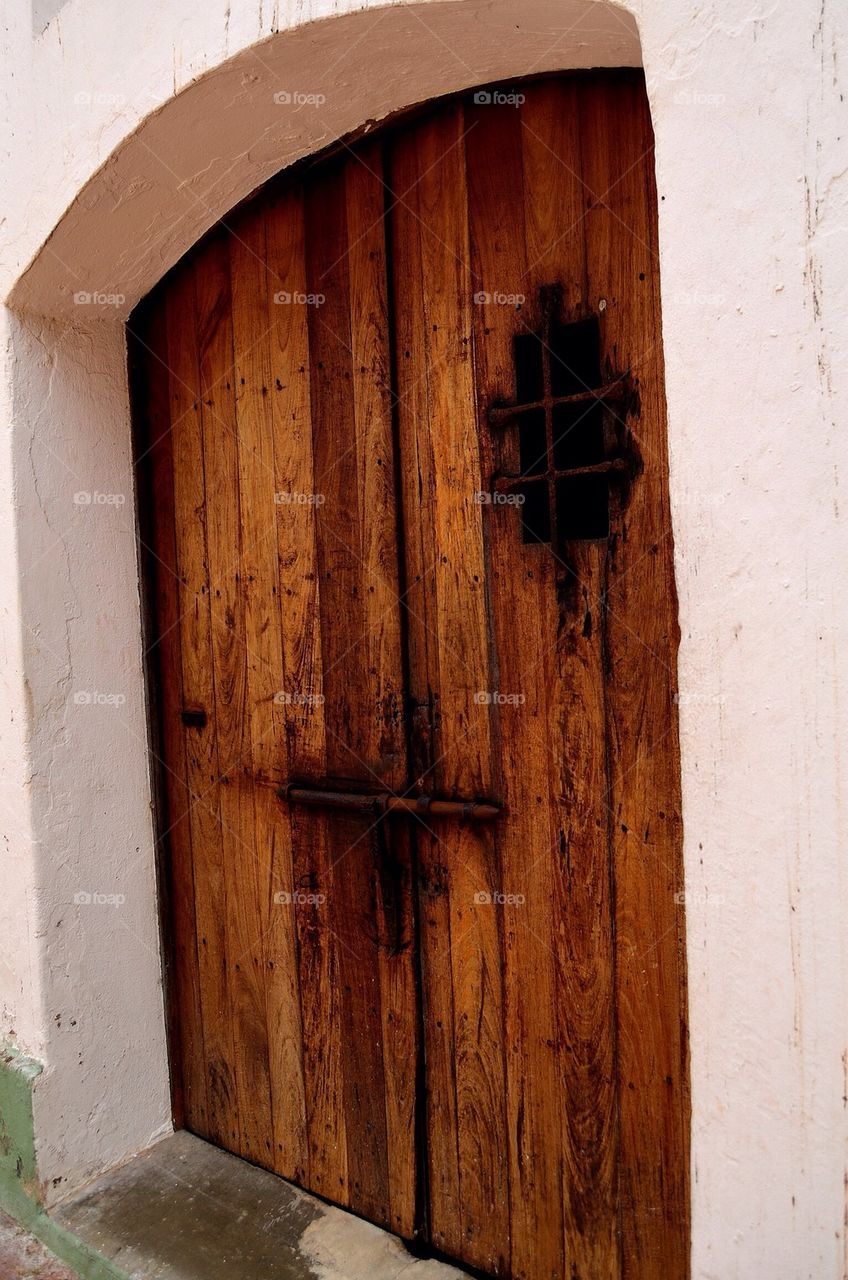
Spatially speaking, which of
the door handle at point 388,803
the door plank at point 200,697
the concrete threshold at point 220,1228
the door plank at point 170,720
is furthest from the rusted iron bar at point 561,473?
the concrete threshold at point 220,1228

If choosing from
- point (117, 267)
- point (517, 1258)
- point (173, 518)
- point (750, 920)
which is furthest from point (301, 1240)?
point (117, 267)

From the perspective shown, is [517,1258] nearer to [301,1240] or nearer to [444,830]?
[301,1240]

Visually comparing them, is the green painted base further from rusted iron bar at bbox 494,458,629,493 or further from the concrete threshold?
rusted iron bar at bbox 494,458,629,493

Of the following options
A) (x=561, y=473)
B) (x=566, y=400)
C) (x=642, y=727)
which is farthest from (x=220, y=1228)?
(x=566, y=400)

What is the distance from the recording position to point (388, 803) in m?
1.80

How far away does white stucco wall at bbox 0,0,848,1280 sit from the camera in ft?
3.27

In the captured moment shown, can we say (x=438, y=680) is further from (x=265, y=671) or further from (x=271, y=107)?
(x=271, y=107)

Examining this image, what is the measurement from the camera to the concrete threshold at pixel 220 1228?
1.77 metres

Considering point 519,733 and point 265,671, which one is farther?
point 265,671

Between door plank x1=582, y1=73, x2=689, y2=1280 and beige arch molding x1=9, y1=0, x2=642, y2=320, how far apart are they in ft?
0.55

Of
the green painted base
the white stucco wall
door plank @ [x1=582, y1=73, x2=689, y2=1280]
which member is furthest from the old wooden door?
the green painted base

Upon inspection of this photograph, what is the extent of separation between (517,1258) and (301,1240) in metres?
0.49

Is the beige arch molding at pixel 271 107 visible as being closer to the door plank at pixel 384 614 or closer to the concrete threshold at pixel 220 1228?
the door plank at pixel 384 614

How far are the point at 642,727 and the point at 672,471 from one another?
51cm
